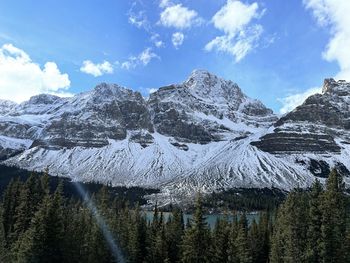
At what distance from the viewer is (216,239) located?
7769 centimetres

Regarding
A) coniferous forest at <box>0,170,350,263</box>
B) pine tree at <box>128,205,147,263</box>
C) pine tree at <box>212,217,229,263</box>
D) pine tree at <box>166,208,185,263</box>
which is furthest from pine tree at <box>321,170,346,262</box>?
pine tree at <box>128,205,147,263</box>

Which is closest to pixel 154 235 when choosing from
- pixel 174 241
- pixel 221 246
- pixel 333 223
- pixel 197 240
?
pixel 174 241

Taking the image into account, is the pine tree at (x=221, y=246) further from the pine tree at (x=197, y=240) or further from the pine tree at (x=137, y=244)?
the pine tree at (x=137, y=244)

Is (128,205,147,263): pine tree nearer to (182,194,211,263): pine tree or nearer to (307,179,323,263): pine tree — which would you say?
(182,194,211,263): pine tree

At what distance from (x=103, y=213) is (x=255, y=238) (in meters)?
35.0

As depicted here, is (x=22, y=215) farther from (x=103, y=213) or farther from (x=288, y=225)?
(x=288, y=225)

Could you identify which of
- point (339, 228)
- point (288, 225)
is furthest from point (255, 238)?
point (339, 228)

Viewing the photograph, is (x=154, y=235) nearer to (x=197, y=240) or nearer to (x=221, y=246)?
(x=221, y=246)

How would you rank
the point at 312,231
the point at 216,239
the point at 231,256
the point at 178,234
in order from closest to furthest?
the point at 312,231
the point at 231,256
the point at 216,239
the point at 178,234

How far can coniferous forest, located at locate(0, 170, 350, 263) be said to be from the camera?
59.7 metres

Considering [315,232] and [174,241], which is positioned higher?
[315,232]

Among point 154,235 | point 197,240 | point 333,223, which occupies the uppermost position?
point 333,223

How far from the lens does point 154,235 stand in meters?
85.4

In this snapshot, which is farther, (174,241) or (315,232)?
(174,241)
